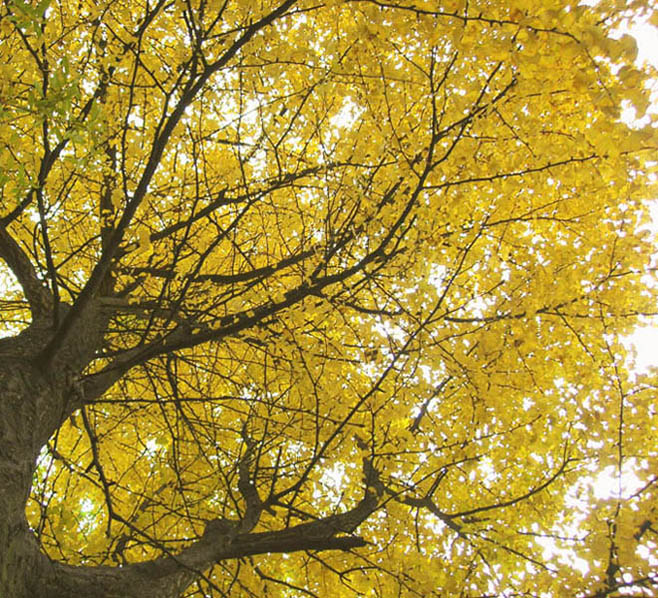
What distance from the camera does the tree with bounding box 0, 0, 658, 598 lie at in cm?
196

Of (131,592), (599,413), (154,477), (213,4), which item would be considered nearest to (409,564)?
(599,413)

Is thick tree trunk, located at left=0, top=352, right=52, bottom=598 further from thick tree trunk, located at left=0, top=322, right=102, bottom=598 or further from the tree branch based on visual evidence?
the tree branch

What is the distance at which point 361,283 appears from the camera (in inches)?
127

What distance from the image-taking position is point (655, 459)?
2.34 m

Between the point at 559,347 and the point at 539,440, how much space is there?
0.76m

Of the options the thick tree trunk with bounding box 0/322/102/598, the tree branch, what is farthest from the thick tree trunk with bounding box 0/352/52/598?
the tree branch

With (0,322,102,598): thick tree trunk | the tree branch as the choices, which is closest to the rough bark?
(0,322,102,598): thick tree trunk

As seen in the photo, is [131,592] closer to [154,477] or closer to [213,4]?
[154,477]

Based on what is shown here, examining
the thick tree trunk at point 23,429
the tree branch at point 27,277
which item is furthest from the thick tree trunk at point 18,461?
the tree branch at point 27,277

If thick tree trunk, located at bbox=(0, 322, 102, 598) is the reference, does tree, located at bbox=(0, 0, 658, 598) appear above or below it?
above

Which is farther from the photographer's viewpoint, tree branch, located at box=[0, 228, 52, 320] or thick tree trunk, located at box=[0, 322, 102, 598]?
tree branch, located at box=[0, 228, 52, 320]

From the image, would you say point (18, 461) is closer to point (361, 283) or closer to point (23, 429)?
point (23, 429)

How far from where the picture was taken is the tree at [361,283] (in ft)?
6.43

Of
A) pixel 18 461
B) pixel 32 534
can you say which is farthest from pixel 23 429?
pixel 32 534
